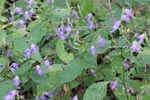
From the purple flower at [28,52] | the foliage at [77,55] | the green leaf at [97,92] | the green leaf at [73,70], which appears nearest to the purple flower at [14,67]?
the foliage at [77,55]

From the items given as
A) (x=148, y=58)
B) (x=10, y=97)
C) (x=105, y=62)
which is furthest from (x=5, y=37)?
(x=148, y=58)

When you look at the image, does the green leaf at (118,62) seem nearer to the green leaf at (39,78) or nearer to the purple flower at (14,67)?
the green leaf at (39,78)

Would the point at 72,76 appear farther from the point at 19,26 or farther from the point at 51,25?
the point at 19,26

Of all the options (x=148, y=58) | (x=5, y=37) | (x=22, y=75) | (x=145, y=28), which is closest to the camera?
(x=148, y=58)

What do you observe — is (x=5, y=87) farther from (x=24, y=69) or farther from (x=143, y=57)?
(x=143, y=57)

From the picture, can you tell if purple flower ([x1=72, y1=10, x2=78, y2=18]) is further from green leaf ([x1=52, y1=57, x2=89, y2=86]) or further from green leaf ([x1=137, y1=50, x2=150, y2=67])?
green leaf ([x1=137, y1=50, x2=150, y2=67])

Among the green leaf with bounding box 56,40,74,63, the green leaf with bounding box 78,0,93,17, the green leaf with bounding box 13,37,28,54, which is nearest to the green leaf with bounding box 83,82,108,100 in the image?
the green leaf with bounding box 56,40,74,63

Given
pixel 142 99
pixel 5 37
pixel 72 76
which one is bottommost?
pixel 142 99

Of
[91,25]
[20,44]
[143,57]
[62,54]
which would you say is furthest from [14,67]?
[143,57]
